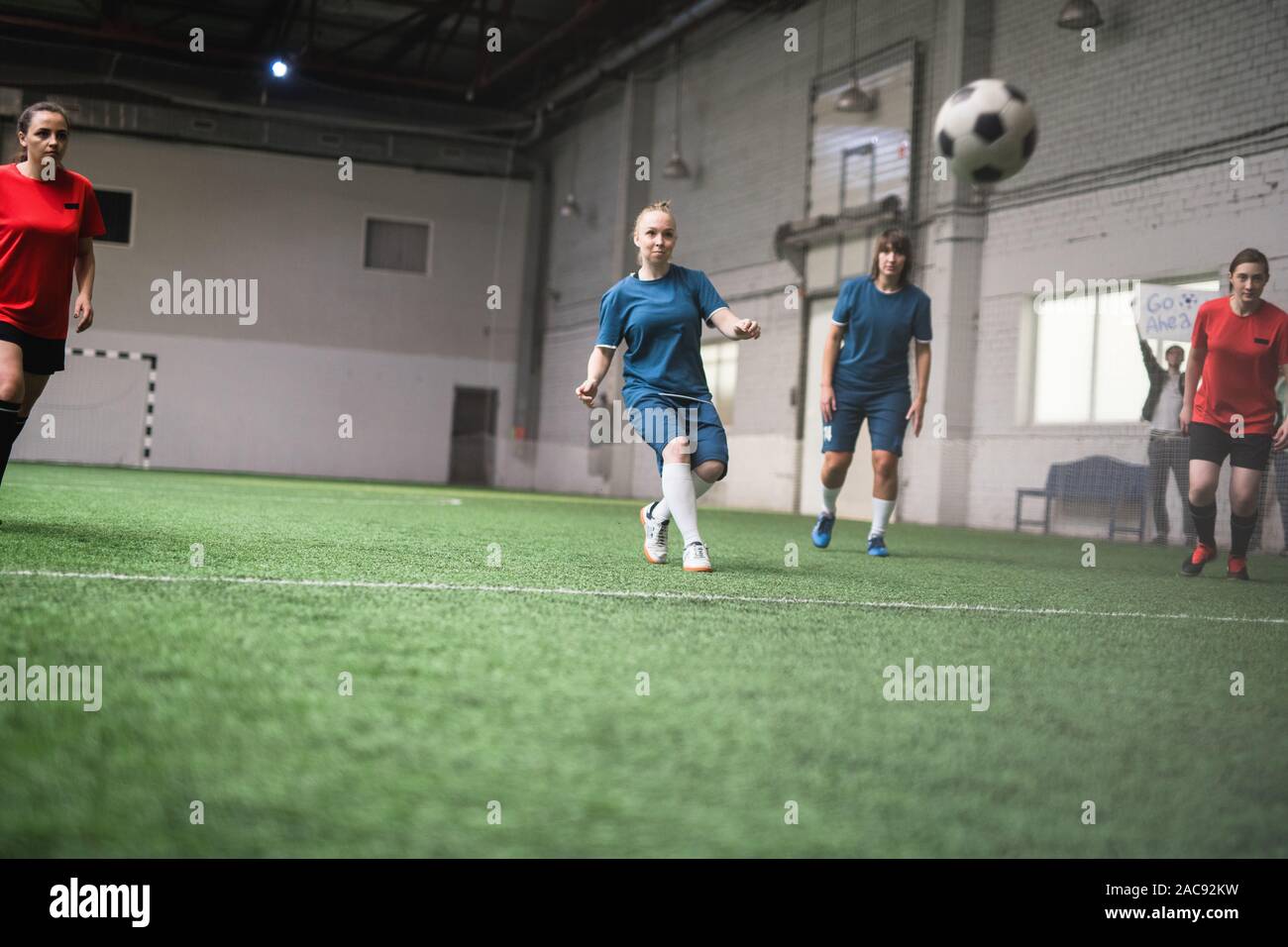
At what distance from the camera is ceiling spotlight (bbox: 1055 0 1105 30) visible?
1301cm

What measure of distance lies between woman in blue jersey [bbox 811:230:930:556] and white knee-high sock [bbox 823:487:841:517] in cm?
19

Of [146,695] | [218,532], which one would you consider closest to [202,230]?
[218,532]

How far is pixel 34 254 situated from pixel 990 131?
5.55 m

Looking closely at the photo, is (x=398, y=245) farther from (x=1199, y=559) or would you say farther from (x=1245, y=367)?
(x=1245, y=367)

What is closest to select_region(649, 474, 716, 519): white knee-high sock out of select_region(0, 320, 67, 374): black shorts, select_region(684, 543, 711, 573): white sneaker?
select_region(684, 543, 711, 573): white sneaker

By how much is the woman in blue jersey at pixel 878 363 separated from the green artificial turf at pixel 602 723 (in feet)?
8.40

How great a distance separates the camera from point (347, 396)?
26.4 metres

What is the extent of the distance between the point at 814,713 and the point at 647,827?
870 mm

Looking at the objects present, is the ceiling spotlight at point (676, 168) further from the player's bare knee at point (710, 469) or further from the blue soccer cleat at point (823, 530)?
the player's bare knee at point (710, 469)

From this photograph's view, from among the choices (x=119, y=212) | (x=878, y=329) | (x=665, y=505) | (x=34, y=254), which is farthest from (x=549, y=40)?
(x=665, y=505)

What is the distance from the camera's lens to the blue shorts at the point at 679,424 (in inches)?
223
